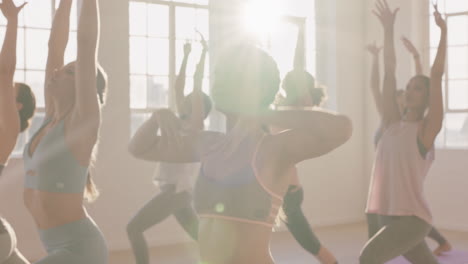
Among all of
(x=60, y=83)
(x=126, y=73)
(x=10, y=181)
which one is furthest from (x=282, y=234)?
(x=60, y=83)

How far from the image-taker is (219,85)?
1.57m

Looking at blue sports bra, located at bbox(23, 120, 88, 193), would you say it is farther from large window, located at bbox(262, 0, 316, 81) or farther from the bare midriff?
large window, located at bbox(262, 0, 316, 81)

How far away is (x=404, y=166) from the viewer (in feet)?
10.8

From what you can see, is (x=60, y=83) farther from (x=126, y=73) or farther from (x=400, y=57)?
(x=400, y=57)

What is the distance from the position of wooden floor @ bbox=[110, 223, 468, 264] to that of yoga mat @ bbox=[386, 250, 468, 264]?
312 millimetres

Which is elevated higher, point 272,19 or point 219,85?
point 272,19

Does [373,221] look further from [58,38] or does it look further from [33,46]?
[33,46]

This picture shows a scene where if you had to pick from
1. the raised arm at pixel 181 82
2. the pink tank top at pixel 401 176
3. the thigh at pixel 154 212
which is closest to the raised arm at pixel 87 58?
the raised arm at pixel 181 82

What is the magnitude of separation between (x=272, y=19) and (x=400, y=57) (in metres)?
1.56

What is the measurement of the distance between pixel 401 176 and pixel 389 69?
591 mm

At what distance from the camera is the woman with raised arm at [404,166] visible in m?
3.00

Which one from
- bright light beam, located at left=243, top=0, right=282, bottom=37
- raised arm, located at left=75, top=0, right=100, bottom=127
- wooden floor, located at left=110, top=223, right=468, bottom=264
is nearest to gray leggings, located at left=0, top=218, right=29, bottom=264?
raised arm, located at left=75, top=0, right=100, bottom=127

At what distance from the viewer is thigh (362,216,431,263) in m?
2.96

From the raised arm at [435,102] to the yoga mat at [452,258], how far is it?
7.11 ft
